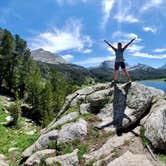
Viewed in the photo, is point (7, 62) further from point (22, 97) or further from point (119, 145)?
point (119, 145)

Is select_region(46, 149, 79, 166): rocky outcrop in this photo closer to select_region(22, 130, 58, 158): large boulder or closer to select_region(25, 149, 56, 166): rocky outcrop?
select_region(25, 149, 56, 166): rocky outcrop

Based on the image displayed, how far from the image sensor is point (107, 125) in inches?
822

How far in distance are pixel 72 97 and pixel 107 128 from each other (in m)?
6.52

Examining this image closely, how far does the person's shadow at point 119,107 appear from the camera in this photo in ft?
67.7

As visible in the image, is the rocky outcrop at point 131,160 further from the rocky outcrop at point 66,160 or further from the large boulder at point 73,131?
the large boulder at point 73,131

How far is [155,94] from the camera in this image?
2230cm

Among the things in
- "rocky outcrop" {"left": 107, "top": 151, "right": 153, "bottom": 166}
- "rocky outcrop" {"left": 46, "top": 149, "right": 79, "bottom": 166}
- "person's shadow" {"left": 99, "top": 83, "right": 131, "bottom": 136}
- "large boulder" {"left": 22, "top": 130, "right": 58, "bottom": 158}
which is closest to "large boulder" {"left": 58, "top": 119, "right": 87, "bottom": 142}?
"large boulder" {"left": 22, "top": 130, "right": 58, "bottom": 158}

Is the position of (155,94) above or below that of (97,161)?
above

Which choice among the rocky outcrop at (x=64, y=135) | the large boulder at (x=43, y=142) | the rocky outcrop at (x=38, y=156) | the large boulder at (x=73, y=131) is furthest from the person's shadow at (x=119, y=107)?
the rocky outcrop at (x=38, y=156)

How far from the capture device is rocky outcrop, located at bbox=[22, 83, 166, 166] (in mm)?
18203

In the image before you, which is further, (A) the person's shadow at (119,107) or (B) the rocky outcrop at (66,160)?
(A) the person's shadow at (119,107)

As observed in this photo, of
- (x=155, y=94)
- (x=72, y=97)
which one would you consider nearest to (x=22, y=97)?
(x=72, y=97)

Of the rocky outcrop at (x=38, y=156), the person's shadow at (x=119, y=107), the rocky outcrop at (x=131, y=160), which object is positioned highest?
the person's shadow at (x=119, y=107)

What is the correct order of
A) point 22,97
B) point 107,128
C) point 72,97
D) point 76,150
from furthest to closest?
point 22,97 < point 72,97 < point 107,128 < point 76,150
